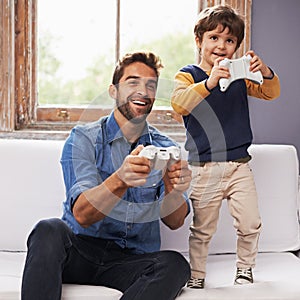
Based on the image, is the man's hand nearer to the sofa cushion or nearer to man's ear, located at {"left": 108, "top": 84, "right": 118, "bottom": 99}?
man's ear, located at {"left": 108, "top": 84, "right": 118, "bottom": 99}

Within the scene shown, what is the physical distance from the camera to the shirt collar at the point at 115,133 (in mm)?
2043

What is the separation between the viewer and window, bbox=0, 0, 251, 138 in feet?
9.05

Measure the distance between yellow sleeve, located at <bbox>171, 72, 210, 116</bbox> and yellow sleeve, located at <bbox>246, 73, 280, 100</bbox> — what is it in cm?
19

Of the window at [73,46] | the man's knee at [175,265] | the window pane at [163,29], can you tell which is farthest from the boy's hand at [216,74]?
the window pane at [163,29]

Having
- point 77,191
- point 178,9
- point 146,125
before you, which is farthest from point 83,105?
point 77,191

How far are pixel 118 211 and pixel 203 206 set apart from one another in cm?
26

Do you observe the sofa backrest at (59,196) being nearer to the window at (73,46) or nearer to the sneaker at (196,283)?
the sneaker at (196,283)

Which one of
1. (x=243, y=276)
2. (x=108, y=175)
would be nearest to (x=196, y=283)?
(x=243, y=276)

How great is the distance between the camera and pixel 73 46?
289cm

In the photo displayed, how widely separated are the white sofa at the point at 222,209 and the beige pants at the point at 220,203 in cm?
11

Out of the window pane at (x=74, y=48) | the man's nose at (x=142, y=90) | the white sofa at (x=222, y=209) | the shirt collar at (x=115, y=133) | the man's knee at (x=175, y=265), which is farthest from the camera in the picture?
the window pane at (x=74, y=48)

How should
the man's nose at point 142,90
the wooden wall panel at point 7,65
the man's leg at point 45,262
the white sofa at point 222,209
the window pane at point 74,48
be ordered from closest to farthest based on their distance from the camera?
the man's leg at point 45,262
the man's nose at point 142,90
the white sofa at point 222,209
the wooden wall panel at point 7,65
the window pane at point 74,48

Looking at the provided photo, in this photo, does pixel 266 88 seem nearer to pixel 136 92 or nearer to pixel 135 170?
pixel 136 92

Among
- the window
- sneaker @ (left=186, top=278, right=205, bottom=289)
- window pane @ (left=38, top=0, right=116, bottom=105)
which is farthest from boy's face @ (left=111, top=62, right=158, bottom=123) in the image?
window pane @ (left=38, top=0, right=116, bottom=105)
